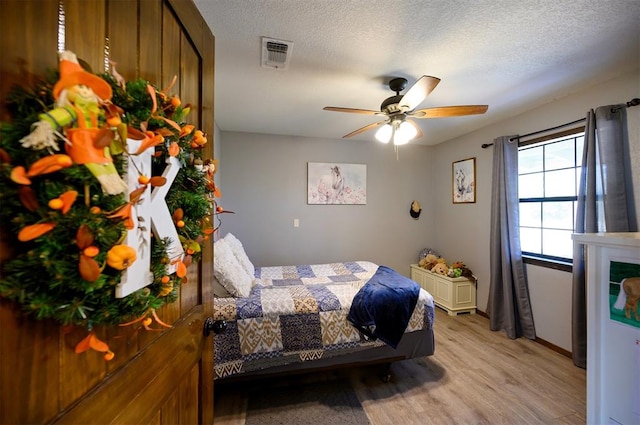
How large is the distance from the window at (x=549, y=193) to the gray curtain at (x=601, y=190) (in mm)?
245

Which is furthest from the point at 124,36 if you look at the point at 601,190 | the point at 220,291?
the point at 601,190

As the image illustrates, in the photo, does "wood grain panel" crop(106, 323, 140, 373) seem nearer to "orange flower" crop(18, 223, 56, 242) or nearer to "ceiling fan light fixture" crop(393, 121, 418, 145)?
"orange flower" crop(18, 223, 56, 242)

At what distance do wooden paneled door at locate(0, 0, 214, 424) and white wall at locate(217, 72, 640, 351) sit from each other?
2.82 metres

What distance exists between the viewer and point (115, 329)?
1.83 feet

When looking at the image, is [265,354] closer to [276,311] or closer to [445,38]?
[276,311]

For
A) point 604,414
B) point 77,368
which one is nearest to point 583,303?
point 604,414

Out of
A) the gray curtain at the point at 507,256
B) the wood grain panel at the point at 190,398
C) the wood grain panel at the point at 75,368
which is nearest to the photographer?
the wood grain panel at the point at 75,368

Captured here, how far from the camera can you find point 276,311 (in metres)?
1.94

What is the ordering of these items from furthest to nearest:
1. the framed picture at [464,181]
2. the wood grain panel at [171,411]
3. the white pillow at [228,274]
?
the framed picture at [464,181] < the white pillow at [228,274] < the wood grain panel at [171,411]

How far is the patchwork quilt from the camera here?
1.86 meters

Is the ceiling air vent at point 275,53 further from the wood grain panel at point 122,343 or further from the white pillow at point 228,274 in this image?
the wood grain panel at point 122,343

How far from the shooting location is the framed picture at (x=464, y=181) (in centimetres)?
361

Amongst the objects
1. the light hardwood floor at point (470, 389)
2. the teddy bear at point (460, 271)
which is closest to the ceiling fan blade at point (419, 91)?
the light hardwood floor at point (470, 389)

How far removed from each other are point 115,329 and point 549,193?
12.1 feet
